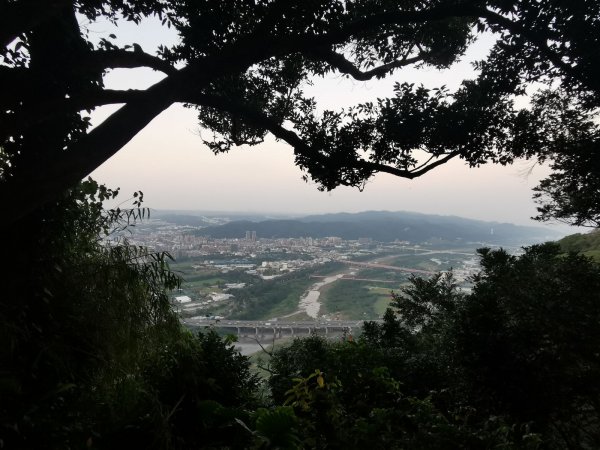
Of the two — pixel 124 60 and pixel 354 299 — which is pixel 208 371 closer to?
pixel 124 60

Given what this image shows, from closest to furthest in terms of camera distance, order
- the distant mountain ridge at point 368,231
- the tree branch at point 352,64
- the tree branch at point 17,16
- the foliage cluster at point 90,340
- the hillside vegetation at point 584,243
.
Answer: the tree branch at point 17,16 → the foliage cluster at point 90,340 → the tree branch at point 352,64 → the hillside vegetation at point 584,243 → the distant mountain ridge at point 368,231

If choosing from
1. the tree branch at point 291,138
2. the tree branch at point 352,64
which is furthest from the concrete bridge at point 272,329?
the tree branch at point 291,138

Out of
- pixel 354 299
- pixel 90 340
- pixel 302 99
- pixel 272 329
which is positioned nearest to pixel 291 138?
pixel 302 99

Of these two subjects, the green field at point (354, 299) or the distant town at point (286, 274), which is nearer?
the distant town at point (286, 274)

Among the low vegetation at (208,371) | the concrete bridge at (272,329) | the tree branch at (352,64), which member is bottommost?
the concrete bridge at (272,329)

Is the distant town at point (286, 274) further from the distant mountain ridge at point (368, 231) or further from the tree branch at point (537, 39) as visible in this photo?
the tree branch at point (537, 39)

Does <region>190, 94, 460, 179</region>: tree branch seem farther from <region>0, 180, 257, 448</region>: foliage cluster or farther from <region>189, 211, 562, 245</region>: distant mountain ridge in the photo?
<region>189, 211, 562, 245</region>: distant mountain ridge
